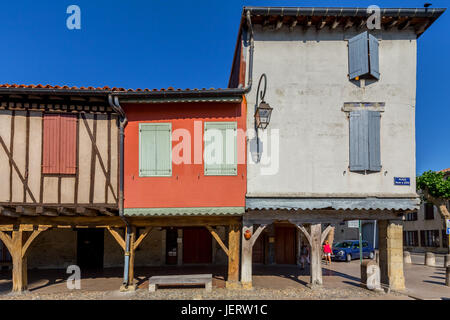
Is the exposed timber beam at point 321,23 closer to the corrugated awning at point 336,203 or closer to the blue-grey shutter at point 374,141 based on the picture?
the blue-grey shutter at point 374,141

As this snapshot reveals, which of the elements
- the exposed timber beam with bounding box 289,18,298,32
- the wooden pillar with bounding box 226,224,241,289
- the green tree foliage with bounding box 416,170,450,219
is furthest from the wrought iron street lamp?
the green tree foliage with bounding box 416,170,450,219

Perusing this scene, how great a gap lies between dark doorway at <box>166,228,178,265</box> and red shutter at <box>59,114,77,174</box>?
7767 mm

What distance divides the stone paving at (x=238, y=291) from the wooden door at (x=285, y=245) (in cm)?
225

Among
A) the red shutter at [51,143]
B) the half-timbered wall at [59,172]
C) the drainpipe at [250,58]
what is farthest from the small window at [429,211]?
the red shutter at [51,143]

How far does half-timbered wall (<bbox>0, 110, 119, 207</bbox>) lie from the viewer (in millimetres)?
8648

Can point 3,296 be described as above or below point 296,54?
below

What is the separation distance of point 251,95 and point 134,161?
13.7 feet

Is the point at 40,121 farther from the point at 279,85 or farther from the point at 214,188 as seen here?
the point at 279,85

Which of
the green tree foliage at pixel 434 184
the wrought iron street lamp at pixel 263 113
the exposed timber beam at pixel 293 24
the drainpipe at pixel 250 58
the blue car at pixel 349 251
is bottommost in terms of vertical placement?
the blue car at pixel 349 251

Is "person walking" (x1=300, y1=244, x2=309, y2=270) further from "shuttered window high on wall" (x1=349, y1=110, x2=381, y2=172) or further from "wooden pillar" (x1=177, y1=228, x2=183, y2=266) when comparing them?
"shuttered window high on wall" (x1=349, y1=110, x2=381, y2=172)

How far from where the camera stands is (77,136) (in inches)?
353

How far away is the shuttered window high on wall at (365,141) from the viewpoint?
30.8 ft

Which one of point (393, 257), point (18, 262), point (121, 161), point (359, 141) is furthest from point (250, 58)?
point (18, 262)

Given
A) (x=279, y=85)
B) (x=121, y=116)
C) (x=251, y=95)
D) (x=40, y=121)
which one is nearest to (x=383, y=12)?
(x=279, y=85)
